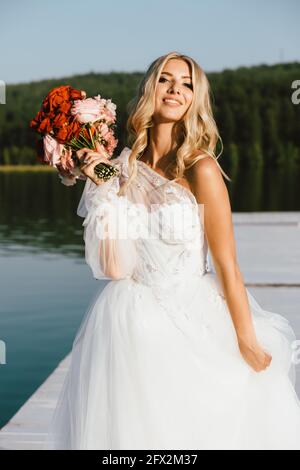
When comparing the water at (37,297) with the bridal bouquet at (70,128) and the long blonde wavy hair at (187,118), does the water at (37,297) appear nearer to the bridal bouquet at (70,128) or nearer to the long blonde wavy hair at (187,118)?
the bridal bouquet at (70,128)

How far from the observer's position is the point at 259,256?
30.8 ft

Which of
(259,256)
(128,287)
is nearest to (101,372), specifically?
(128,287)

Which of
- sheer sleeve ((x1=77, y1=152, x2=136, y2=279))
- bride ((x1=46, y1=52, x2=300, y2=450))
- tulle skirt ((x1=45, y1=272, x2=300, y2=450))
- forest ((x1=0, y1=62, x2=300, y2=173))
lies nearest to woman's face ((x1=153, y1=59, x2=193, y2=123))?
bride ((x1=46, y1=52, x2=300, y2=450))

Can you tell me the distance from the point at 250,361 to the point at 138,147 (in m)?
0.85

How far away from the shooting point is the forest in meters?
73.2

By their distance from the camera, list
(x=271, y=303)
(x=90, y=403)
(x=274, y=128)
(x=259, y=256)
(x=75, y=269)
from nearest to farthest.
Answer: (x=90, y=403) < (x=271, y=303) < (x=259, y=256) < (x=75, y=269) < (x=274, y=128)

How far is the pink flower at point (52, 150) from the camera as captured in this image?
113 inches

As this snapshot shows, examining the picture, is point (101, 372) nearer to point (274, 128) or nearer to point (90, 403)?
point (90, 403)

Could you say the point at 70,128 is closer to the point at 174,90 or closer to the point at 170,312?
the point at 174,90

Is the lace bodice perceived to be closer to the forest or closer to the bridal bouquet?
the bridal bouquet

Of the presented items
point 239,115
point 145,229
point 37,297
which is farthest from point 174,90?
point 239,115

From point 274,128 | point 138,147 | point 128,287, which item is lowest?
point 274,128

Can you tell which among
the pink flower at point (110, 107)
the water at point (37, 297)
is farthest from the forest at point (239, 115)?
the pink flower at point (110, 107)

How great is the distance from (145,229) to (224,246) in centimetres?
29
